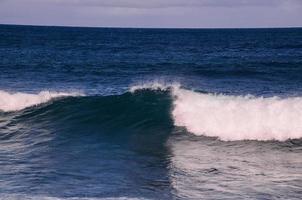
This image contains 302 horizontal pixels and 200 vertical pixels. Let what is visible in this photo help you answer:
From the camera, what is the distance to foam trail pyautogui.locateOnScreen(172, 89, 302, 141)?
15.3 m

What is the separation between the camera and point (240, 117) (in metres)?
16.1

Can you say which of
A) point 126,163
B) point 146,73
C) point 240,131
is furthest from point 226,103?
point 146,73

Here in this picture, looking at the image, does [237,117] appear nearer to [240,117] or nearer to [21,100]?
[240,117]

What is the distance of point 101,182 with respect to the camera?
10.5 m

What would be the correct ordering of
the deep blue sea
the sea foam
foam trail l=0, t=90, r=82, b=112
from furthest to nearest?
foam trail l=0, t=90, r=82, b=112
the sea foam
the deep blue sea

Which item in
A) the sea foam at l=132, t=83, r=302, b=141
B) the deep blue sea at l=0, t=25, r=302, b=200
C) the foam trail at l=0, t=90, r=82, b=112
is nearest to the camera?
the deep blue sea at l=0, t=25, r=302, b=200

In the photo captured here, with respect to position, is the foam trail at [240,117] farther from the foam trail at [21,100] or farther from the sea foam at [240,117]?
the foam trail at [21,100]

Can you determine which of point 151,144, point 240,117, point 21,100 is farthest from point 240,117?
point 21,100

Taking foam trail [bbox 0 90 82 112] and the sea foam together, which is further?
foam trail [bbox 0 90 82 112]

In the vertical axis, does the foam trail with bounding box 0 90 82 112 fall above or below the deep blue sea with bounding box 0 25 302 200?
above

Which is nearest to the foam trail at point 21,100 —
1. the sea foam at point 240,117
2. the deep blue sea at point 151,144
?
the deep blue sea at point 151,144

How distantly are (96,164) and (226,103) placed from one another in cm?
622

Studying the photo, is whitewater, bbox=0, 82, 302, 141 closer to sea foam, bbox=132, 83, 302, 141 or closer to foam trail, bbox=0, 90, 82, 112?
sea foam, bbox=132, 83, 302, 141

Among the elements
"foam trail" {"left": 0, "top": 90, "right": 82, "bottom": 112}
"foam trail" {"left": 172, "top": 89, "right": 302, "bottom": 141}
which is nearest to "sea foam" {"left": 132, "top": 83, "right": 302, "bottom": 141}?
"foam trail" {"left": 172, "top": 89, "right": 302, "bottom": 141}
